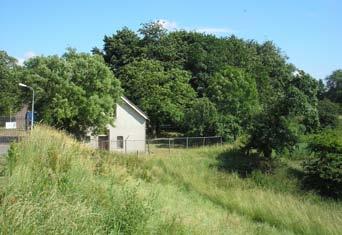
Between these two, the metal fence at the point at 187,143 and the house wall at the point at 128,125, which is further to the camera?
the house wall at the point at 128,125

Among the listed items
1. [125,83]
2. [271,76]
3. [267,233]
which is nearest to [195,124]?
[125,83]

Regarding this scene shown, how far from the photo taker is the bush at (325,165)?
34.8 m

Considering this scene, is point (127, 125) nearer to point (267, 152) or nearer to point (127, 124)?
point (127, 124)

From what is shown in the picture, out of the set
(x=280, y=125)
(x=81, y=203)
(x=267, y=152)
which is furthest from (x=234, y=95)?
(x=81, y=203)

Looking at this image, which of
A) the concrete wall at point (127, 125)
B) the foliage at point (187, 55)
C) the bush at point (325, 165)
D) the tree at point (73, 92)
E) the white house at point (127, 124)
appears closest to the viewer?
the bush at point (325, 165)

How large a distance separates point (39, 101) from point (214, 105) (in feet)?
56.8

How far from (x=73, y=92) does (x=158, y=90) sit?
1682 centimetres

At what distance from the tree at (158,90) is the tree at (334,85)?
6119 cm

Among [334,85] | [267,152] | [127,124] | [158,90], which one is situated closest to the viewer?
[267,152]

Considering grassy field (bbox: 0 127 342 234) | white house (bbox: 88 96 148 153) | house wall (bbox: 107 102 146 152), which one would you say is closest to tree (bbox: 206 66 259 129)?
white house (bbox: 88 96 148 153)

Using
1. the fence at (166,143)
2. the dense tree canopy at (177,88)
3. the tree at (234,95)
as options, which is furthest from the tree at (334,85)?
the fence at (166,143)

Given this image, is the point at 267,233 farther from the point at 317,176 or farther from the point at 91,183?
the point at 317,176

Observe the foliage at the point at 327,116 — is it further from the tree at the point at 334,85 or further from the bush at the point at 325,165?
the tree at the point at 334,85

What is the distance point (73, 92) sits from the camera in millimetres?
49469
